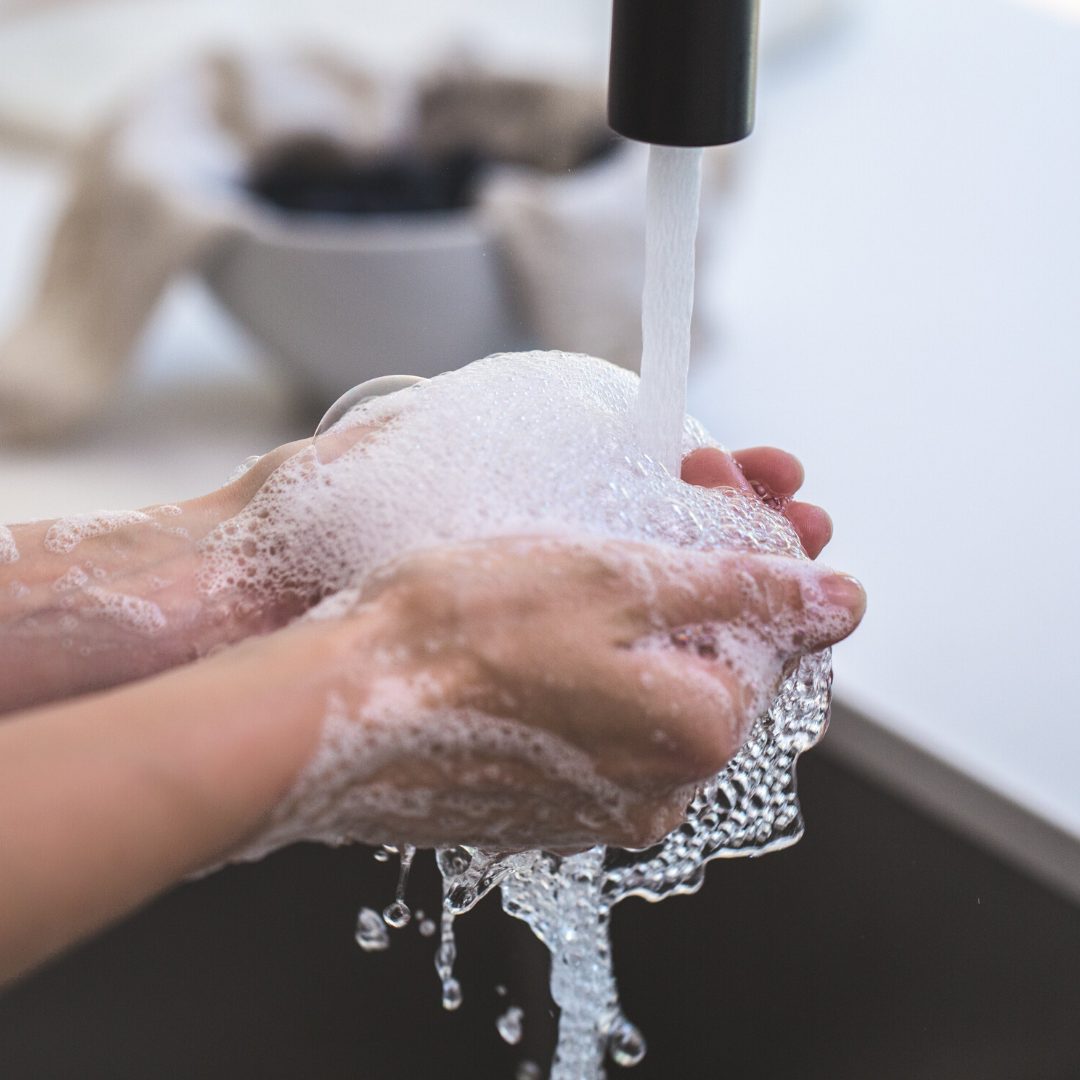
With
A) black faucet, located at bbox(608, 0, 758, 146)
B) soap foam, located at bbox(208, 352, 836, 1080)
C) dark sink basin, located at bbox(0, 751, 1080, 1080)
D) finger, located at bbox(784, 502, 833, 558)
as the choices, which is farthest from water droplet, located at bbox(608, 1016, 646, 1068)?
black faucet, located at bbox(608, 0, 758, 146)

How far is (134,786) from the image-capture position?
0.29 meters

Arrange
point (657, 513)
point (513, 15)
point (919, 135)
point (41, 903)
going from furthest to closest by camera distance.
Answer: point (513, 15), point (919, 135), point (657, 513), point (41, 903)

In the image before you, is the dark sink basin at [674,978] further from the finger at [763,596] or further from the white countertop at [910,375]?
the finger at [763,596]

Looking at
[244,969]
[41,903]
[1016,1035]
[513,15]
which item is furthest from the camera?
[513,15]

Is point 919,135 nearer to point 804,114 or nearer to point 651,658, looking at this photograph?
point 804,114

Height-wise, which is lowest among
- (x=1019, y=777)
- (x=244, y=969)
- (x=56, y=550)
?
(x=244, y=969)

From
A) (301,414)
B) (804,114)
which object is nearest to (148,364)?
(301,414)

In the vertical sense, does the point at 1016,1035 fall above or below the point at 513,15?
below

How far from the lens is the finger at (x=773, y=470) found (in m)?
0.43

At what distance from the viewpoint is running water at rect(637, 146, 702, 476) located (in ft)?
1.07

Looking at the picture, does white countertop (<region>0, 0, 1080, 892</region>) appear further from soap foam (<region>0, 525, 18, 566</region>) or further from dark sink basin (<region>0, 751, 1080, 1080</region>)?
soap foam (<region>0, 525, 18, 566</region>)

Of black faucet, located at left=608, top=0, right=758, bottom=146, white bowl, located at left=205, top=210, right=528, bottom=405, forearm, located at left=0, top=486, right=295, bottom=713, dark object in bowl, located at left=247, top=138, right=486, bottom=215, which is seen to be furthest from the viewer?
dark object in bowl, located at left=247, top=138, right=486, bottom=215

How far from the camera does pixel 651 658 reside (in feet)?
1.12

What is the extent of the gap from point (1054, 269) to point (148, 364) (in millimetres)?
522
